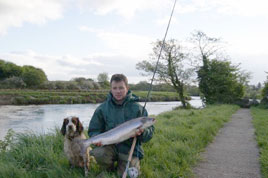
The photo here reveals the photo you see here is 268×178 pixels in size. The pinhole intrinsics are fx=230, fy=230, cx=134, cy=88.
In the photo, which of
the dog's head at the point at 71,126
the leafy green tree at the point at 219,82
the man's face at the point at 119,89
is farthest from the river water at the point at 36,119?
the leafy green tree at the point at 219,82

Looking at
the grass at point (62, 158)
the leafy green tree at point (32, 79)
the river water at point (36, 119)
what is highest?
the leafy green tree at point (32, 79)

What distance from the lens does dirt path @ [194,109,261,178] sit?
446cm

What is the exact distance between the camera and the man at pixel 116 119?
3.87 m

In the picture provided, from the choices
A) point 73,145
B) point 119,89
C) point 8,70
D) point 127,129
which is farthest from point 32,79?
point 127,129

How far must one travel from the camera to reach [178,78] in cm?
2464

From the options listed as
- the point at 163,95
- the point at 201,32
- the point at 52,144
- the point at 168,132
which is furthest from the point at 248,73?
the point at 52,144

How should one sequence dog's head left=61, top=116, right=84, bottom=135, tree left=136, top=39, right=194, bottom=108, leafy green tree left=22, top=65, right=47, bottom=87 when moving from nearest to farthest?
1. dog's head left=61, top=116, right=84, bottom=135
2. tree left=136, top=39, right=194, bottom=108
3. leafy green tree left=22, top=65, right=47, bottom=87

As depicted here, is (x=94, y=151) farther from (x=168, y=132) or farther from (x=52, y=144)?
(x=168, y=132)

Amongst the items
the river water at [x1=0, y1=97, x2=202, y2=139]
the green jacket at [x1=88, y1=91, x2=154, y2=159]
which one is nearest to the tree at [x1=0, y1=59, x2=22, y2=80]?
the river water at [x1=0, y1=97, x2=202, y2=139]

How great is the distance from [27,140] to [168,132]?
153 inches

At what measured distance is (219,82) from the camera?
25.1 m

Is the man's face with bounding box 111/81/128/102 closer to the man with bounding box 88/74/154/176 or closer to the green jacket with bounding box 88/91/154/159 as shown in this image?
the man with bounding box 88/74/154/176

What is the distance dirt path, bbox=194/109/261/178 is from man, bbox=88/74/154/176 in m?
1.45

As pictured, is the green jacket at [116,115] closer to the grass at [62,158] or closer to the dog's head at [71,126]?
the dog's head at [71,126]
